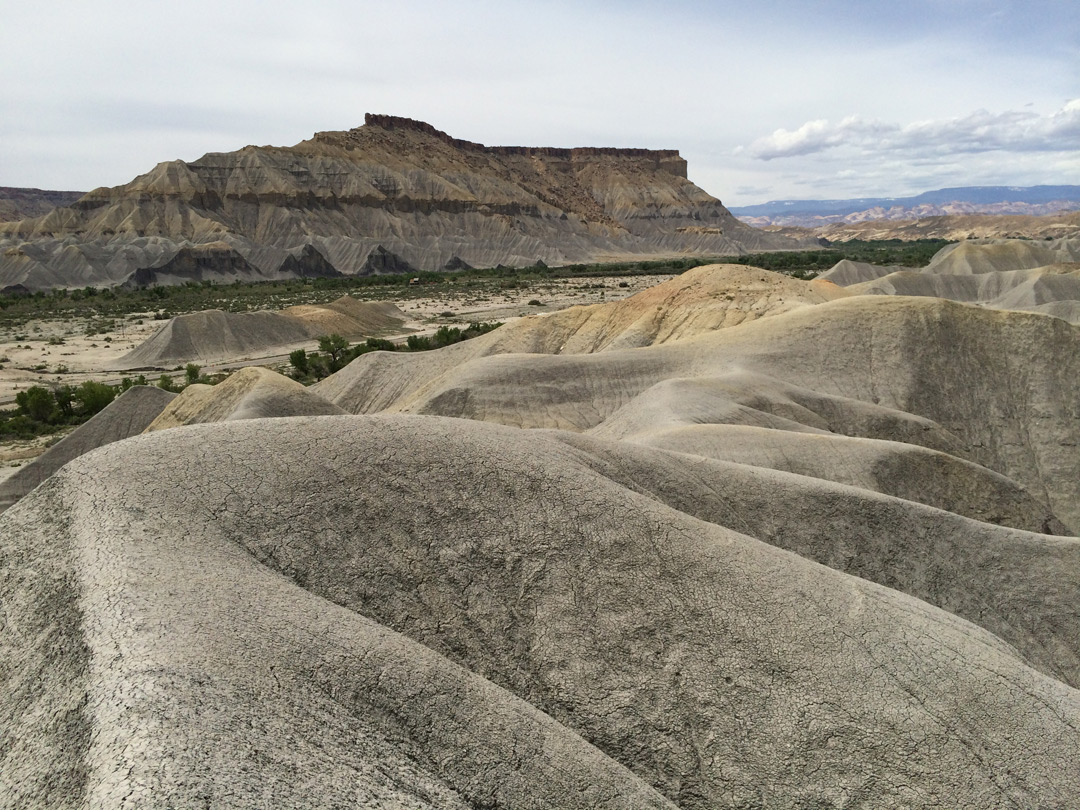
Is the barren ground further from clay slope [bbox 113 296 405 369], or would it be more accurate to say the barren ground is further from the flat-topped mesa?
the flat-topped mesa

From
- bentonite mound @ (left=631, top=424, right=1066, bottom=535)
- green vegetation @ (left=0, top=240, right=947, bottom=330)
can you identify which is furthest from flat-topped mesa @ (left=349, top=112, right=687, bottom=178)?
bentonite mound @ (left=631, top=424, right=1066, bottom=535)

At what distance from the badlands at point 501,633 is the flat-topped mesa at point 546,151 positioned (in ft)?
506

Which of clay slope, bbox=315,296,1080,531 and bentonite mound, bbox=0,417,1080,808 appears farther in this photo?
clay slope, bbox=315,296,1080,531

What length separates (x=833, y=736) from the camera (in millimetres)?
Result: 7477

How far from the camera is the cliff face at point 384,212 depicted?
338 feet

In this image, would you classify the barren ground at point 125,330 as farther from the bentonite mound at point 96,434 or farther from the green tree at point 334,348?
the green tree at point 334,348

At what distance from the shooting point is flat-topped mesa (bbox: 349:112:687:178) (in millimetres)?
153625

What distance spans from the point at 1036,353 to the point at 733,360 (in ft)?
35.9

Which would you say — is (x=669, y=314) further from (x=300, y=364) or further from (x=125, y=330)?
(x=125, y=330)

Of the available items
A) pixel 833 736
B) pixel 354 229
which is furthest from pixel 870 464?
pixel 354 229

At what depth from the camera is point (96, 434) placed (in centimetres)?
2380

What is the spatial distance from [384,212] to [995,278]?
92268mm

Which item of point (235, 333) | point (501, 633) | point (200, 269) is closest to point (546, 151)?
point (200, 269)

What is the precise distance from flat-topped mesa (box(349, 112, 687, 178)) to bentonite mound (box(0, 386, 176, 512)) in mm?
137414
